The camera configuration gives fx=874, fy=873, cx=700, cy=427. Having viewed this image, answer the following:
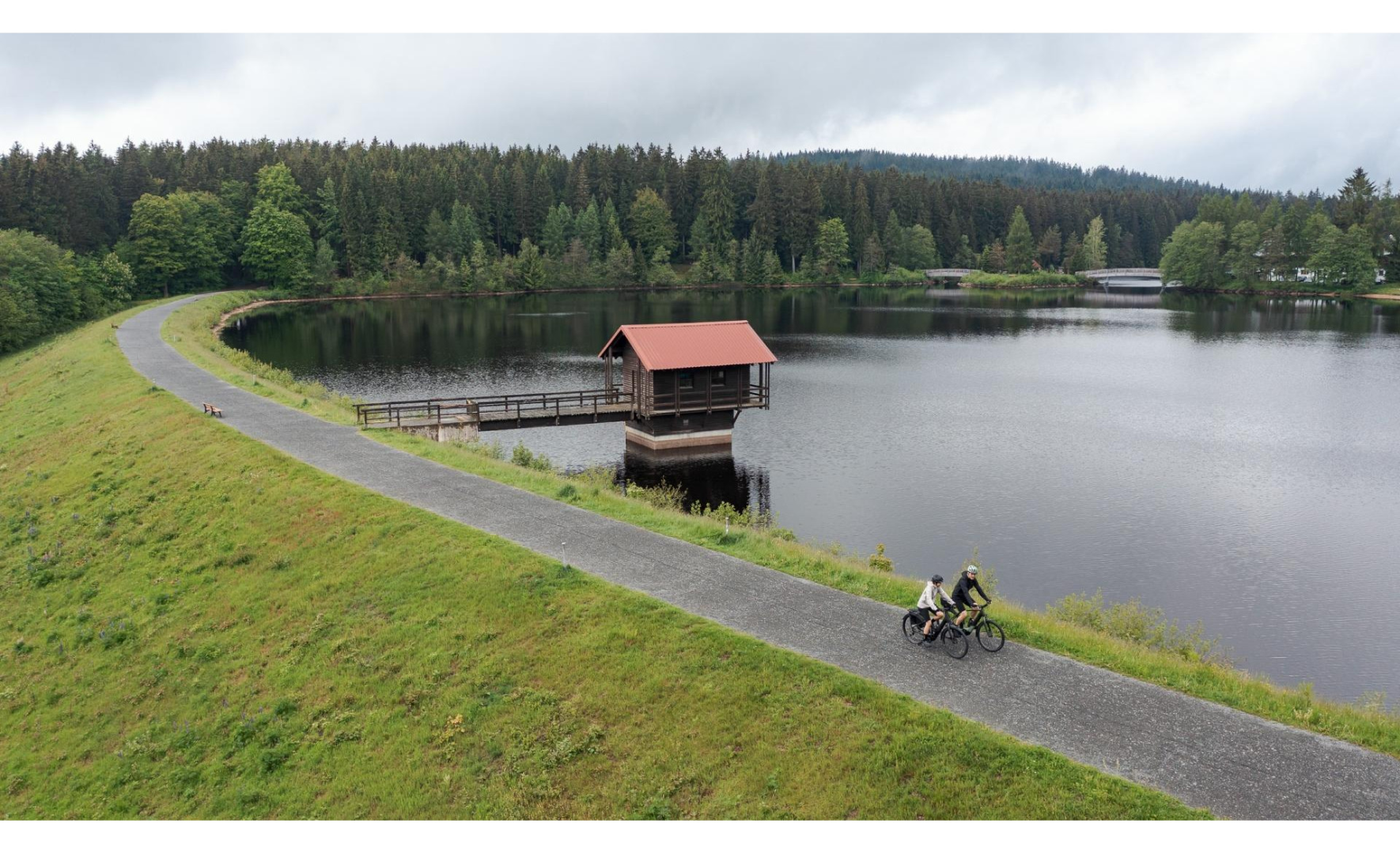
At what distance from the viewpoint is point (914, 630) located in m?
17.6

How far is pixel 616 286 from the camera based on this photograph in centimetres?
15275

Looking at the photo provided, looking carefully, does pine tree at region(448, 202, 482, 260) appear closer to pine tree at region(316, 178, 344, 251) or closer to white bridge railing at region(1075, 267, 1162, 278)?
pine tree at region(316, 178, 344, 251)

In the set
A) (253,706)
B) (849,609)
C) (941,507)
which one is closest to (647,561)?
(849,609)

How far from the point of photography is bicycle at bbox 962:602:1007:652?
17016 mm

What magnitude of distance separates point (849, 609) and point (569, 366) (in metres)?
51.6

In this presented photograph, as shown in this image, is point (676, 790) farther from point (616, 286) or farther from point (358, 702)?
point (616, 286)

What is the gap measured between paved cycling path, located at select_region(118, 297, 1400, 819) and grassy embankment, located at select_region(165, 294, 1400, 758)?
1.28 ft

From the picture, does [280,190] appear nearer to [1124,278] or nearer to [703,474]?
[703,474]

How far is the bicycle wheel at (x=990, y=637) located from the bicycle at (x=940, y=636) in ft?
1.16

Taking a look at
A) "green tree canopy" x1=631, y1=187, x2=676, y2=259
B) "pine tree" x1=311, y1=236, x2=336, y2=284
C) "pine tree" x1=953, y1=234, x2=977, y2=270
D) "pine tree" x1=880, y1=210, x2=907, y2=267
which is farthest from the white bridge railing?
"pine tree" x1=311, y1=236, x2=336, y2=284

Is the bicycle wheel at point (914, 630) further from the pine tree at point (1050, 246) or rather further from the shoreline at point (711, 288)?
the pine tree at point (1050, 246)

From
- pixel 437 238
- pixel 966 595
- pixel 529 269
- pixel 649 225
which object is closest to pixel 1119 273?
pixel 649 225

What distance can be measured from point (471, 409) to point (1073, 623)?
31.2 metres

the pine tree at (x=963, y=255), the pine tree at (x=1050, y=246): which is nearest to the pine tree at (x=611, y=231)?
the pine tree at (x=963, y=255)
